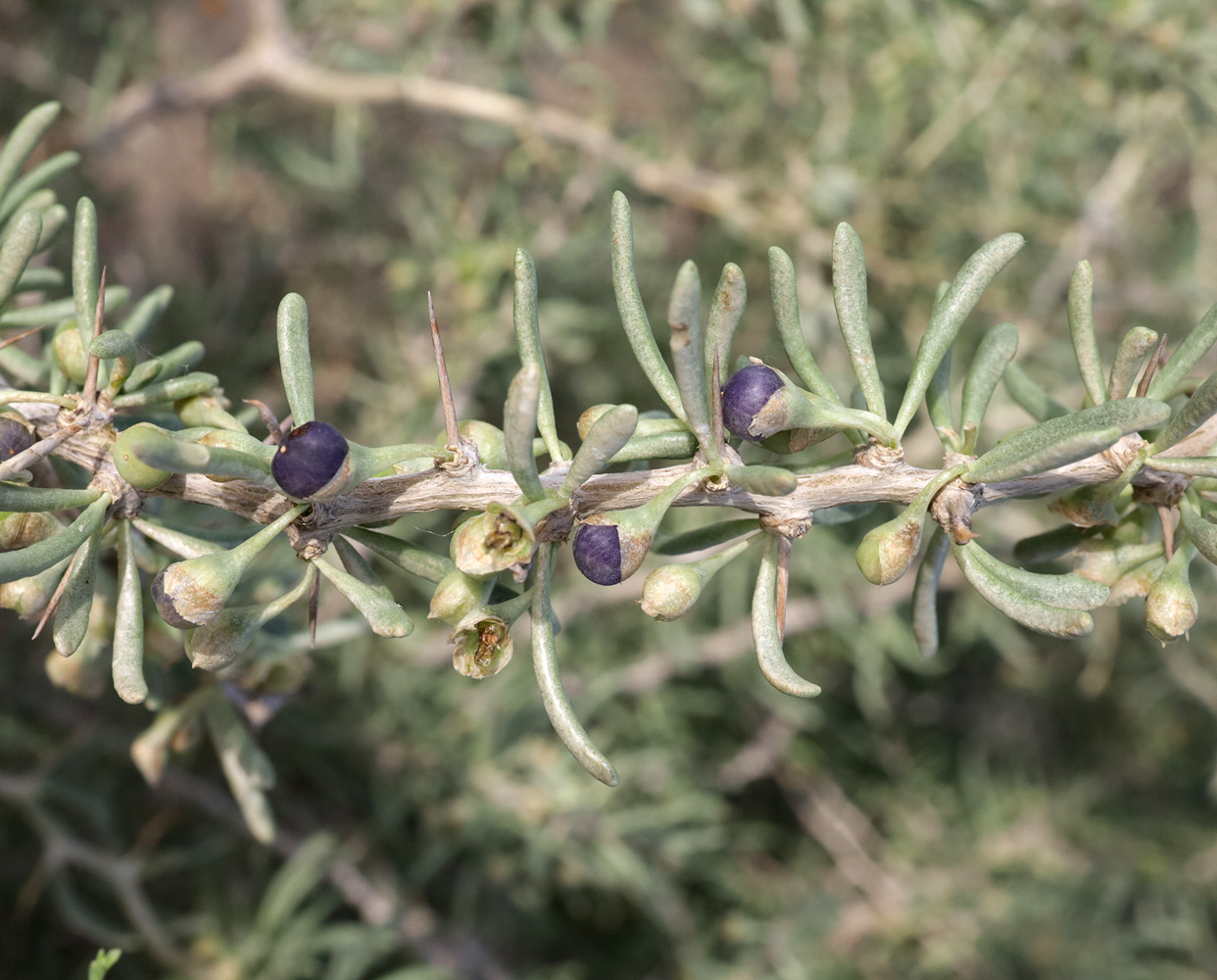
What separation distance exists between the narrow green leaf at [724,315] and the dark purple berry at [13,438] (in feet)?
2.59

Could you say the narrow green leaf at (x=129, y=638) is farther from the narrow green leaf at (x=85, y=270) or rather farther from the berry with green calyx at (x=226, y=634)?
the narrow green leaf at (x=85, y=270)

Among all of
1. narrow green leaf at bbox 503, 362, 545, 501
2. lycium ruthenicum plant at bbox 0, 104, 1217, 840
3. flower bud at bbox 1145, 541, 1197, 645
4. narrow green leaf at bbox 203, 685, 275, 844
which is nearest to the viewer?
narrow green leaf at bbox 503, 362, 545, 501

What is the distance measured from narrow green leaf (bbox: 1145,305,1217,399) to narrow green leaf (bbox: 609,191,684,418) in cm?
59

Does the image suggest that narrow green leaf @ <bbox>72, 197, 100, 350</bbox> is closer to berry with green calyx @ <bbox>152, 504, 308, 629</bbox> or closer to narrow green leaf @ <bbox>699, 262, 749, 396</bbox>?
berry with green calyx @ <bbox>152, 504, 308, 629</bbox>

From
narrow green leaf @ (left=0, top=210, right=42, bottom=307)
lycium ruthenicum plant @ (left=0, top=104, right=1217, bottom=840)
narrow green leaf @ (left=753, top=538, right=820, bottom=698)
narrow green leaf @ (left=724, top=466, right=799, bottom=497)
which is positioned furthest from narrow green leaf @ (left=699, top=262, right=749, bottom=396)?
narrow green leaf @ (left=0, top=210, right=42, bottom=307)

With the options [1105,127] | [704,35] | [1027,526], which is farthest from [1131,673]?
[704,35]

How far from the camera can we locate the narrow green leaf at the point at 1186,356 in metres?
1.09

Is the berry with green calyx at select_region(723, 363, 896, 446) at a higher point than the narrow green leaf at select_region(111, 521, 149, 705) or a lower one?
higher

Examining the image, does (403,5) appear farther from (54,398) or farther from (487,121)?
(54,398)

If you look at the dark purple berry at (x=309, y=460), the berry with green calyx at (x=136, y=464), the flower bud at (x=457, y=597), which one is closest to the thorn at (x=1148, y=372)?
the flower bud at (x=457, y=597)

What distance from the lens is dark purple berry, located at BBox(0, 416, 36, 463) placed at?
1.07m

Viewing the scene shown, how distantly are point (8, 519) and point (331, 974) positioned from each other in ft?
5.66

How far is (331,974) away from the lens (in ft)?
7.73

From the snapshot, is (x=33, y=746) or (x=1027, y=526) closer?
(x=33, y=746)
